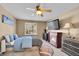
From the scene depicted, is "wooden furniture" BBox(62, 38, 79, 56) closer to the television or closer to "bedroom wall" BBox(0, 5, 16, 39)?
the television

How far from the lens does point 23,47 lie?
5.57 ft

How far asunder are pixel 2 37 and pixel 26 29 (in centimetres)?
40

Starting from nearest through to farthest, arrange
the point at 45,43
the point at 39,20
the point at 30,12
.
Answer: the point at 30,12, the point at 39,20, the point at 45,43

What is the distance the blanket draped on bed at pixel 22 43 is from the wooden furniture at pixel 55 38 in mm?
393

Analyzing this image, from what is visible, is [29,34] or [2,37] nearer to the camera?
[2,37]

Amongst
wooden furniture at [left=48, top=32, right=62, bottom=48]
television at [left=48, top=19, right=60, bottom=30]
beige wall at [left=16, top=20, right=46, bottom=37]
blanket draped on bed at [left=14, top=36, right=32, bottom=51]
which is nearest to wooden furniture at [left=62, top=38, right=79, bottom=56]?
wooden furniture at [left=48, top=32, right=62, bottom=48]

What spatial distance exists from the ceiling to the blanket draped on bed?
35cm

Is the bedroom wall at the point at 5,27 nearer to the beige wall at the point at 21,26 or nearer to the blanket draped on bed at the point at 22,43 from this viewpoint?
the beige wall at the point at 21,26

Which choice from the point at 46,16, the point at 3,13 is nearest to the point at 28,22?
the point at 46,16

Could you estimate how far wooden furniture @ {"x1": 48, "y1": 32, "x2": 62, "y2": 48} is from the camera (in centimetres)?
170

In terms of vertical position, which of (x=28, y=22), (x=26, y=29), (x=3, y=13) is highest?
(x=3, y=13)

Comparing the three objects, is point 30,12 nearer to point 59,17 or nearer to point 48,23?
point 48,23

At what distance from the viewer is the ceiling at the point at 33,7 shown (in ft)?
4.50

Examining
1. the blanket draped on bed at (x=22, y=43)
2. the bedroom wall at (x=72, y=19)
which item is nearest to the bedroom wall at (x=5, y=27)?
the blanket draped on bed at (x=22, y=43)
